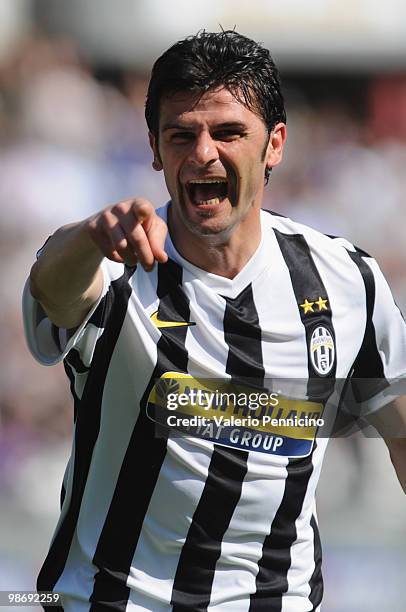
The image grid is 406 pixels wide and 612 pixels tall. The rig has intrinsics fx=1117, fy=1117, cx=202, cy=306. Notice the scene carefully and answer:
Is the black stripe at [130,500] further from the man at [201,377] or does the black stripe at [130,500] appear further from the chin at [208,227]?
the chin at [208,227]

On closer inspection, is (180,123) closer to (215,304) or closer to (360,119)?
(215,304)

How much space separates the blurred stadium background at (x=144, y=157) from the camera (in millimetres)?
6156

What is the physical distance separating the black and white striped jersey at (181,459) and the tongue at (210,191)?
0.16 meters

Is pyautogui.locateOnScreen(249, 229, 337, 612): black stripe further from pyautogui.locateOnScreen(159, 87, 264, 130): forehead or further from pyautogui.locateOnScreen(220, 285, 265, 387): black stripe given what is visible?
pyautogui.locateOnScreen(159, 87, 264, 130): forehead

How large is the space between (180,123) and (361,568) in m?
3.54

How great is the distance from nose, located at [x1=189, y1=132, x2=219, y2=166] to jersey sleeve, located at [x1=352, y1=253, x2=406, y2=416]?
57 cm

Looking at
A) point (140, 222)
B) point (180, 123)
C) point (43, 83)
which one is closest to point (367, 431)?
point (180, 123)

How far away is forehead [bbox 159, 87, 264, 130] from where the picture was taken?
9.36 feet

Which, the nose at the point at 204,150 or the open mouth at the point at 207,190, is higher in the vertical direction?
the nose at the point at 204,150

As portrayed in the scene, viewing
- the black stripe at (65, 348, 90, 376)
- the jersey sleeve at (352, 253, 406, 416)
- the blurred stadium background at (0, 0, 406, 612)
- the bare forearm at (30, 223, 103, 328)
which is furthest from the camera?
the blurred stadium background at (0, 0, 406, 612)

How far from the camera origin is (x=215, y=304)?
9.57ft

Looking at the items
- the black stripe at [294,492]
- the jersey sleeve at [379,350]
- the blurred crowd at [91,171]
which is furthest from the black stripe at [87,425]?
the blurred crowd at [91,171]

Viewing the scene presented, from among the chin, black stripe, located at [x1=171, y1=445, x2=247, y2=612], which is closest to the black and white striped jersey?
black stripe, located at [x1=171, y1=445, x2=247, y2=612]

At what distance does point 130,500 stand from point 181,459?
17 centimetres
